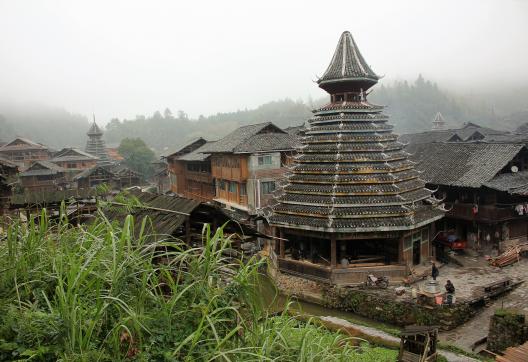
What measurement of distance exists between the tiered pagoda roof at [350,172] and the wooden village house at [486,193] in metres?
4.13

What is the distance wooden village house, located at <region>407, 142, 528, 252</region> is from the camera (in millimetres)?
26422

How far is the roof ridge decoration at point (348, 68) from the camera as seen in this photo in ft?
78.9

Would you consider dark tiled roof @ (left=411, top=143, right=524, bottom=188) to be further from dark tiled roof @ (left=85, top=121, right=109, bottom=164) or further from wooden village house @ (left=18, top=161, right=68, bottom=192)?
dark tiled roof @ (left=85, top=121, right=109, bottom=164)

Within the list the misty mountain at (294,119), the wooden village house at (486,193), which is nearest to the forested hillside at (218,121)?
the misty mountain at (294,119)

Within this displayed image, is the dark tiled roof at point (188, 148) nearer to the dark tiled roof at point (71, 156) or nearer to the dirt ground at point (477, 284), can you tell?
the dark tiled roof at point (71, 156)

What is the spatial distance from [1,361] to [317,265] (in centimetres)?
1863

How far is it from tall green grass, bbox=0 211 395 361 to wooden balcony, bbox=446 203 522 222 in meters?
23.2

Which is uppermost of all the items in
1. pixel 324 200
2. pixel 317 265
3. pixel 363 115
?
pixel 363 115

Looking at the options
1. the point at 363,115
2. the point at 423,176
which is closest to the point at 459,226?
the point at 423,176

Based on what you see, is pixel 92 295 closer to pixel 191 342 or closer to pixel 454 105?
pixel 191 342

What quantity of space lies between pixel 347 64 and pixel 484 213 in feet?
42.3

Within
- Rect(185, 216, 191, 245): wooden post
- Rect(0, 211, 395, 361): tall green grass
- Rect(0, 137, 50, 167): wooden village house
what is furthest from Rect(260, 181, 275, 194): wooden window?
Rect(0, 137, 50, 167): wooden village house

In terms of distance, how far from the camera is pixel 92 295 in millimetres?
6234

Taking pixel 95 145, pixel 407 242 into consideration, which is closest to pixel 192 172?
pixel 407 242
